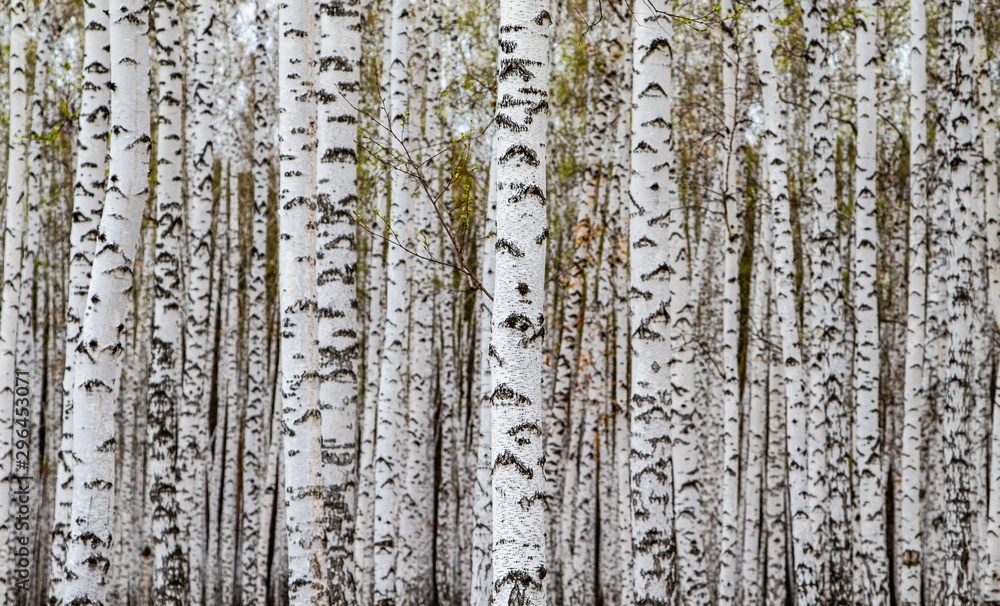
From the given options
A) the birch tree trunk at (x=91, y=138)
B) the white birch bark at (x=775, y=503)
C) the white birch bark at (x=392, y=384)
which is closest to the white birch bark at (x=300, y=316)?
the birch tree trunk at (x=91, y=138)

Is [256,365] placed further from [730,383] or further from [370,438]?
[730,383]

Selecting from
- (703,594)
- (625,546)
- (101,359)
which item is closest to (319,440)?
(101,359)

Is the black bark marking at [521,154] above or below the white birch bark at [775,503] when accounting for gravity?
above

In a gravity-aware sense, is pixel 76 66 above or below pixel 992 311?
above

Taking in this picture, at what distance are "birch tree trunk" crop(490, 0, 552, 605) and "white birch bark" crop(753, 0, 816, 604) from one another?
5.08 m

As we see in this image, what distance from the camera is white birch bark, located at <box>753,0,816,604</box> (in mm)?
8719

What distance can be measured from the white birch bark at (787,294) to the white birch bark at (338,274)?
454 cm

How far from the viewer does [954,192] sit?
27.0 ft

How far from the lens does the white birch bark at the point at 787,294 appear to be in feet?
28.6

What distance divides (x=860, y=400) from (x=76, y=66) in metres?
13.0

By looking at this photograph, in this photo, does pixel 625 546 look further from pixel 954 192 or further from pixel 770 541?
pixel 954 192

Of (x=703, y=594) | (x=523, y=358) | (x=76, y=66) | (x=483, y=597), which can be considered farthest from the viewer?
(x=76, y=66)

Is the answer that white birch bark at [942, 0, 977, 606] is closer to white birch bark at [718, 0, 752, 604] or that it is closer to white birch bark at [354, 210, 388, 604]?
white birch bark at [718, 0, 752, 604]
